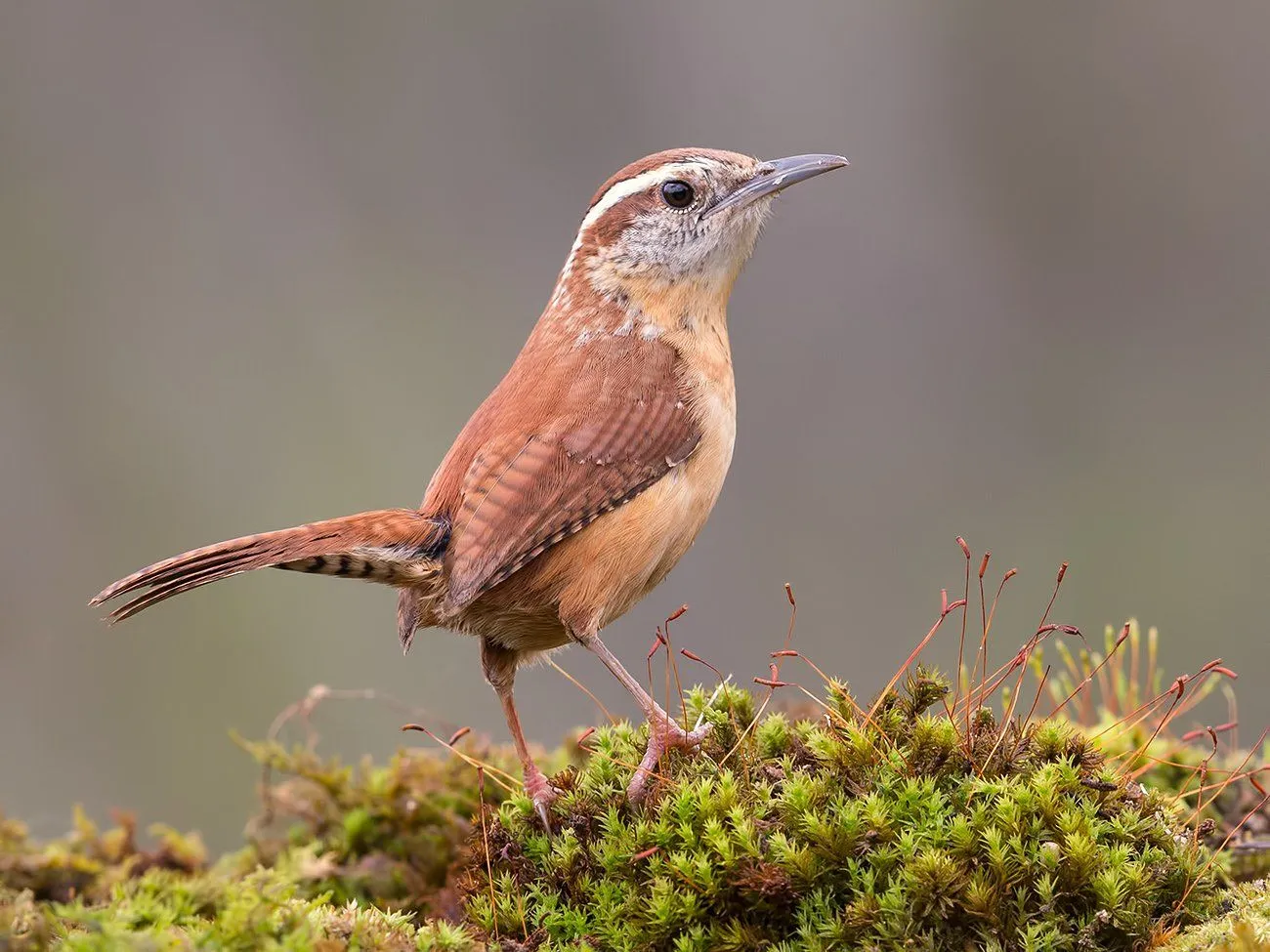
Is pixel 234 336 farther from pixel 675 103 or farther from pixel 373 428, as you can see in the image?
pixel 675 103

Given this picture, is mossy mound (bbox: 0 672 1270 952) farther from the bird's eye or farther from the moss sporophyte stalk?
the bird's eye

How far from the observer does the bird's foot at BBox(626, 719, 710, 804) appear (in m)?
3.16

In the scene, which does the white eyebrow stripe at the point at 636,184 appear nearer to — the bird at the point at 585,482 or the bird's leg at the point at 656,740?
the bird at the point at 585,482

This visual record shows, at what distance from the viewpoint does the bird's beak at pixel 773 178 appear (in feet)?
14.8

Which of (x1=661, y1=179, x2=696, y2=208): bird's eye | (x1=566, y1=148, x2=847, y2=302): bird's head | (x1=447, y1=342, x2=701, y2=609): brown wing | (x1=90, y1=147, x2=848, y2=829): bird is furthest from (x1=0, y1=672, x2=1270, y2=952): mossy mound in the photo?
(x1=661, y1=179, x2=696, y2=208): bird's eye

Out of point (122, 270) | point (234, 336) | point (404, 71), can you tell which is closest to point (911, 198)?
point (404, 71)

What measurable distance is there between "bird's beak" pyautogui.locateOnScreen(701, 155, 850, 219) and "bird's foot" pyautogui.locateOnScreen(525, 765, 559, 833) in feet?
7.01

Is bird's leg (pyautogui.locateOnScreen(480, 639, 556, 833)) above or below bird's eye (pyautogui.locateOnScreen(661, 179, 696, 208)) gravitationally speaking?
below

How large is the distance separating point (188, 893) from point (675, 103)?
23.2 ft

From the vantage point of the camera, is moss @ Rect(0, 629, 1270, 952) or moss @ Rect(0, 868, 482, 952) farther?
moss @ Rect(0, 629, 1270, 952)

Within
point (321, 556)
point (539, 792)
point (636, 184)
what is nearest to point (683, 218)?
point (636, 184)

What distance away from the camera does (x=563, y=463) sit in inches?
148

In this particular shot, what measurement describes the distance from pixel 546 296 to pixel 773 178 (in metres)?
5.16

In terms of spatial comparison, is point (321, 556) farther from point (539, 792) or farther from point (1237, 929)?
point (1237, 929)
